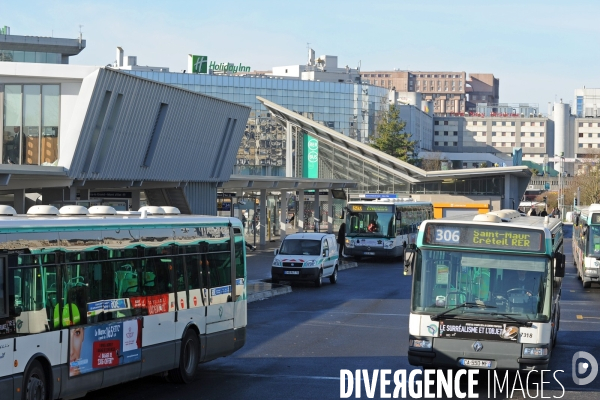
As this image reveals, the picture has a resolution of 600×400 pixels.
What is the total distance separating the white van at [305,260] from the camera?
104 ft

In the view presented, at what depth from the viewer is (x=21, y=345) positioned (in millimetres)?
9938

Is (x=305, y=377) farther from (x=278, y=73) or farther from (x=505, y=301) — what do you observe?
(x=278, y=73)

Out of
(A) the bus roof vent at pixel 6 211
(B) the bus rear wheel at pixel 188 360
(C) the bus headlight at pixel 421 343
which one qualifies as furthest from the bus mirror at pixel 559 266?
(A) the bus roof vent at pixel 6 211

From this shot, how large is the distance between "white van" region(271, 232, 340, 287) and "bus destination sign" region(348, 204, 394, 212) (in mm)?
12728

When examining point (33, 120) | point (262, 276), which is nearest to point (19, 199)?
point (33, 120)

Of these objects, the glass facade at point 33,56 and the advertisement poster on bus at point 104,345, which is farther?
the glass facade at point 33,56

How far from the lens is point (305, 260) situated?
3178cm

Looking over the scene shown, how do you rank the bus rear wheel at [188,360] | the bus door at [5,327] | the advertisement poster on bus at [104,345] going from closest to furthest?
the bus door at [5,327], the advertisement poster on bus at [104,345], the bus rear wheel at [188,360]

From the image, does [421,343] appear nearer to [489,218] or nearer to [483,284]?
[483,284]

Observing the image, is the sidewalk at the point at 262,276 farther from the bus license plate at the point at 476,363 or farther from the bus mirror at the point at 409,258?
the bus license plate at the point at 476,363

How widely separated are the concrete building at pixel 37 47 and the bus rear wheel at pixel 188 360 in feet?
233

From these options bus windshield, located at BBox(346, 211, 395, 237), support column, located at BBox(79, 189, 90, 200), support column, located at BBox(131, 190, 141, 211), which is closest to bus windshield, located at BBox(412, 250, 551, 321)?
support column, located at BBox(79, 189, 90, 200)

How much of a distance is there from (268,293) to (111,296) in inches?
656

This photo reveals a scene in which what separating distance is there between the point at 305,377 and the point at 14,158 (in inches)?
742
